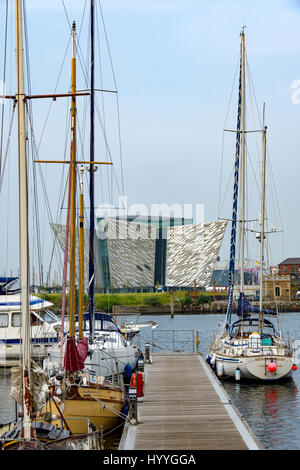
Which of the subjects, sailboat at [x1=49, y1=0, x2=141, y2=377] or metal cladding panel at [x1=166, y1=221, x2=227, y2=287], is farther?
metal cladding panel at [x1=166, y1=221, x2=227, y2=287]

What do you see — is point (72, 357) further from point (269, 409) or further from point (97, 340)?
point (269, 409)

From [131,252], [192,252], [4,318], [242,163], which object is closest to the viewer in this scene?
[242,163]

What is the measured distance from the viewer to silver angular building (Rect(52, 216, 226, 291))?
486 ft

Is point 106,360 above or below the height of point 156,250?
below

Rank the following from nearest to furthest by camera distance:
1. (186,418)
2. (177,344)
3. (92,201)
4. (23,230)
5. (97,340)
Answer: (23,230), (186,418), (97,340), (92,201), (177,344)

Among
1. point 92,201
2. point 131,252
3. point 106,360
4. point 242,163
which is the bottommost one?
point 106,360

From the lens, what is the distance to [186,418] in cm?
1841

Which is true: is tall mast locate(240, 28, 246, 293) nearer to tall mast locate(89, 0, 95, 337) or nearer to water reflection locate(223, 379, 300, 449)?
water reflection locate(223, 379, 300, 449)

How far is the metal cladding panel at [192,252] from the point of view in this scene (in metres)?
150

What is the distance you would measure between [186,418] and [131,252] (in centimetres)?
13632

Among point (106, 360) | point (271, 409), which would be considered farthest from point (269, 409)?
point (106, 360)

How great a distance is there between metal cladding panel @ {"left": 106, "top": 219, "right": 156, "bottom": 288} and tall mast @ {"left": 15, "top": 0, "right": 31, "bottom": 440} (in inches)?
5068

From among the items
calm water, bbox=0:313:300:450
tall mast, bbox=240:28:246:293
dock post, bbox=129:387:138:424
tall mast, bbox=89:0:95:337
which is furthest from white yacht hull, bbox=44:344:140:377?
tall mast, bbox=240:28:246:293

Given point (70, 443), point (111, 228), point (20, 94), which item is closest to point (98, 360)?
point (70, 443)
